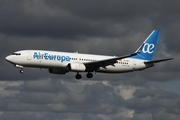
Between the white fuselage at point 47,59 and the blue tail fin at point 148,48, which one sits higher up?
the blue tail fin at point 148,48

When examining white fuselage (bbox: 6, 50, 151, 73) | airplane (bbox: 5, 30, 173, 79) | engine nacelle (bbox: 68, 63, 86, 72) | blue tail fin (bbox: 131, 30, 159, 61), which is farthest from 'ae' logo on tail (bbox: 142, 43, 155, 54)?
engine nacelle (bbox: 68, 63, 86, 72)

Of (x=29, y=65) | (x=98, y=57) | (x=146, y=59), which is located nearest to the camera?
(x=29, y=65)

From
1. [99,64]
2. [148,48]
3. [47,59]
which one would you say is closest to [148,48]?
[148,48]

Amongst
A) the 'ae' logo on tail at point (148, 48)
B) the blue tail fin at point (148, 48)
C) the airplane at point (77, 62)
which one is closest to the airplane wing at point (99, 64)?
the airplane at point (77, 62)

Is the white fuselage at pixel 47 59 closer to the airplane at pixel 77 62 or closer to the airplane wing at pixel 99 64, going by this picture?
the airplane at pixel 77 62

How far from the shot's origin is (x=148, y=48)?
380ft

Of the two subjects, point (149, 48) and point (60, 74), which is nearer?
point (60, 74)

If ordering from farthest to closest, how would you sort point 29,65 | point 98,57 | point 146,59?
1. point 146,59
2. point 98,57
3. point 29,65

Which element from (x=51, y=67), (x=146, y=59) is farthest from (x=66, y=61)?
(x=146, y=59)

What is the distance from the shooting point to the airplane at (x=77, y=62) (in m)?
98.8

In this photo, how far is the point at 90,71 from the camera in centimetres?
10556

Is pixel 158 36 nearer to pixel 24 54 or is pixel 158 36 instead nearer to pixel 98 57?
pixel 98 57

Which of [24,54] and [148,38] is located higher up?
[148,38]

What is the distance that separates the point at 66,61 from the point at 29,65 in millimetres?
6992
